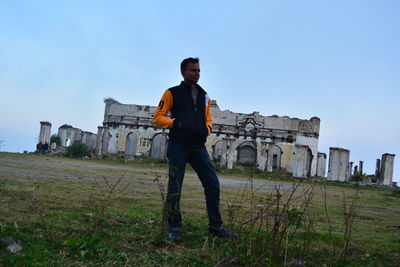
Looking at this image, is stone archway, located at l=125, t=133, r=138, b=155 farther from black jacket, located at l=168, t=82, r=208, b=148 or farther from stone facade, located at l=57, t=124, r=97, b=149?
black jacket, located at l=168, t=82, r=208, b=148

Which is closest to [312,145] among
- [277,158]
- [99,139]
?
[277,158]


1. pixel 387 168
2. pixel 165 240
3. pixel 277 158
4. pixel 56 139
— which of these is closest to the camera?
pixel 165 240

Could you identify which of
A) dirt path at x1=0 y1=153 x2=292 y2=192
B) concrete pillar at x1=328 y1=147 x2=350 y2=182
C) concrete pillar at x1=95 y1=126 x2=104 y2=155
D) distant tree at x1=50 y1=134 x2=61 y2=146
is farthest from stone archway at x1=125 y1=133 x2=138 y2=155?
dirt path at x1=0 y1=153 x2=292 y2=192

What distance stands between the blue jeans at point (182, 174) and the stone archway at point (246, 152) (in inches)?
1331

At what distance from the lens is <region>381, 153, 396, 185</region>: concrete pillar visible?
90.3ft

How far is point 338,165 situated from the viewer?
2492cm

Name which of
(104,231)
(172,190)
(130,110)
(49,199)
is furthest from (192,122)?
(130,110)

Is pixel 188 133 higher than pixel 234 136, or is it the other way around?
pixel 234 136

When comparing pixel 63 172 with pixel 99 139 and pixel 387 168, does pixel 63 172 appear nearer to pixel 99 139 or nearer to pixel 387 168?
pixel 387 168

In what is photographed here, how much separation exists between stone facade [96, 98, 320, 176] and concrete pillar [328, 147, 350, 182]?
10.0m

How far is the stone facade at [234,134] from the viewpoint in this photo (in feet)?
120

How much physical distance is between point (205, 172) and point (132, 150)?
37.9 metres

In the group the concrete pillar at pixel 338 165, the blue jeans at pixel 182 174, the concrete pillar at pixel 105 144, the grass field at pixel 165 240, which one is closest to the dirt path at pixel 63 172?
the grass field at pixel 165 240

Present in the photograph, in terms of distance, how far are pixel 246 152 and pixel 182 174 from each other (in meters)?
34.3
